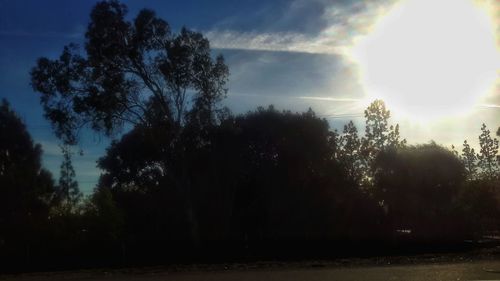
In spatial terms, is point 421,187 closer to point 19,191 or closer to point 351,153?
point 351,153

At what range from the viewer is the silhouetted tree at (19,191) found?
121 ft

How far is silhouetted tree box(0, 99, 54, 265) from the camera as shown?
36844 mm

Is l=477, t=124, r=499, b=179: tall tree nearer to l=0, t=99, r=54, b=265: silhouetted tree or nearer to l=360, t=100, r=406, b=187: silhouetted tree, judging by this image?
l=360, t=100, r=406, b=187: silhouetted tree

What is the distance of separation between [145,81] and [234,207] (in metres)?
11.0

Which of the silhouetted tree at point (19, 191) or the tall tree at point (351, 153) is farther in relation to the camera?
the tall tree at point (351, 153)

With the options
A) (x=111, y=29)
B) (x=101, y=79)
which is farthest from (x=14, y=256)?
(x=111, y=29)

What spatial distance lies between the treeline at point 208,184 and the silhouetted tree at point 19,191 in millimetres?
117

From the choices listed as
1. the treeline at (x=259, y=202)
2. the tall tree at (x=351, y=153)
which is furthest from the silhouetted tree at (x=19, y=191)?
the tall tree at (x=351, y=153)

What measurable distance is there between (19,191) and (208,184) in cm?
1312

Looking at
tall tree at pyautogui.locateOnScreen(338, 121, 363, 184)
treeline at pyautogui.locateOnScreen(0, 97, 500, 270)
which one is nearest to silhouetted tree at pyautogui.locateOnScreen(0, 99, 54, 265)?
treeline at pyautogui.locateOnScreen(0, 97, 500, 270)

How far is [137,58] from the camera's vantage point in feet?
126

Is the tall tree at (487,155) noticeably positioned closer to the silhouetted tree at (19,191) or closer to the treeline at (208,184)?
the treeline at (208,184)

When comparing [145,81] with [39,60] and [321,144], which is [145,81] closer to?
[39,60]

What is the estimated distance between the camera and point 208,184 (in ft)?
138
